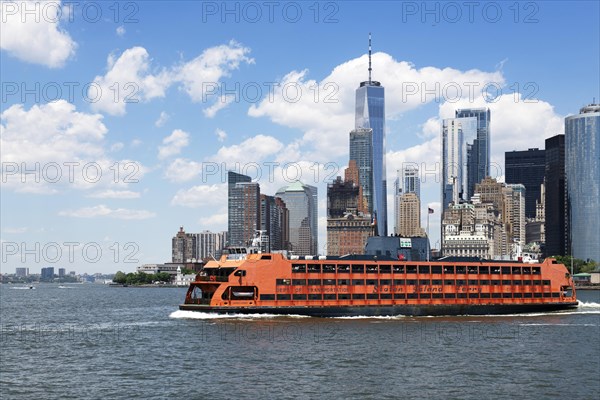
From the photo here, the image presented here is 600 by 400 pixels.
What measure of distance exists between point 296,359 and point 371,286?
3850 centimetres

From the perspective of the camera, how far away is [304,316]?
86.1m

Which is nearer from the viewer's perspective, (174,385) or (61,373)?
(174,385)

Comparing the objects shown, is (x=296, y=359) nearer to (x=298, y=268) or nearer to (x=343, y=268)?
(x=298, y=268)

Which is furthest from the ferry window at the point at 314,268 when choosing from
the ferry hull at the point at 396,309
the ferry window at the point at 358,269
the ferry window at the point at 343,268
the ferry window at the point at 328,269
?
the ferry window at the point at 358,269

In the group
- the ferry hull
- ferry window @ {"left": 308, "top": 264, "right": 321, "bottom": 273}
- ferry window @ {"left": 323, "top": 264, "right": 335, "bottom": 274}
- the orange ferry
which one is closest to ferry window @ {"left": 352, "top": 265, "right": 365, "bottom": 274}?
the orange ferry

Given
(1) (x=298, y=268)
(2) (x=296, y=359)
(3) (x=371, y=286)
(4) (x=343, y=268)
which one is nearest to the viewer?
(2) (x=296, y=359)

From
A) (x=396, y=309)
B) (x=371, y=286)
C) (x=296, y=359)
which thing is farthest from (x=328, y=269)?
(x=296, y=359)

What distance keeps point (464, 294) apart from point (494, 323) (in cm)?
1270

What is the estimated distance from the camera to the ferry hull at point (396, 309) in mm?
83812

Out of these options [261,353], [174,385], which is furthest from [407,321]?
[174,385]

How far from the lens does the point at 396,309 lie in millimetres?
91375

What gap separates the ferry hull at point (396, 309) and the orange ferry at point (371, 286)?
4.4 inches

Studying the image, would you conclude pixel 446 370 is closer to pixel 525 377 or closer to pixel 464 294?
pixel 525 377

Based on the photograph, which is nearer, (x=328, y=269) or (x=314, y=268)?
(x=314, y=268)
